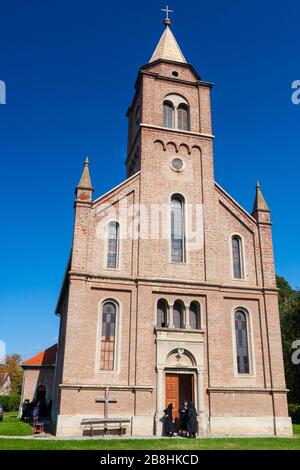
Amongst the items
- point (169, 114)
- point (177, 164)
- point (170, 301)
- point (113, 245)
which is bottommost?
point (170, 301)

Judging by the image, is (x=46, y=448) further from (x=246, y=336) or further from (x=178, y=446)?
(x=246, y=336)

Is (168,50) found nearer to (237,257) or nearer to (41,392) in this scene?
(237,257)

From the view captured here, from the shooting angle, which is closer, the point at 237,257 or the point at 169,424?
the point at 169,424

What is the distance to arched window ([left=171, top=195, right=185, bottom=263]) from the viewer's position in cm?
2309

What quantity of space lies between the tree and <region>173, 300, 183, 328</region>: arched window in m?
63.4

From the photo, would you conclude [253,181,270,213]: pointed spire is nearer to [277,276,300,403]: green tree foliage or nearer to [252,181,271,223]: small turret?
[252,181,271,223]: small turret

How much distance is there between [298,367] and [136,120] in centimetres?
2433

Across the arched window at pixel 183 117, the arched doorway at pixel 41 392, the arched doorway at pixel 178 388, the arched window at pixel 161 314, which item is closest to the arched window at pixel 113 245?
the arched window at pixel 161 314

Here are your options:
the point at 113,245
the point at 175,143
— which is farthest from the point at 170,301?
the point at 175,143

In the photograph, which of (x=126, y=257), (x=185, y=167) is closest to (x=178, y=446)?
(x=126, y=257)

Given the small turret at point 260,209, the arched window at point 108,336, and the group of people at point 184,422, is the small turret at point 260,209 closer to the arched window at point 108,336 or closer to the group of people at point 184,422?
the arched window at point 108,336

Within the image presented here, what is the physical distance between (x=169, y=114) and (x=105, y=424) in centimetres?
1780

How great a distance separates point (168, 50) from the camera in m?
29.2

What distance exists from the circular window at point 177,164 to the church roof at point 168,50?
298 inches
